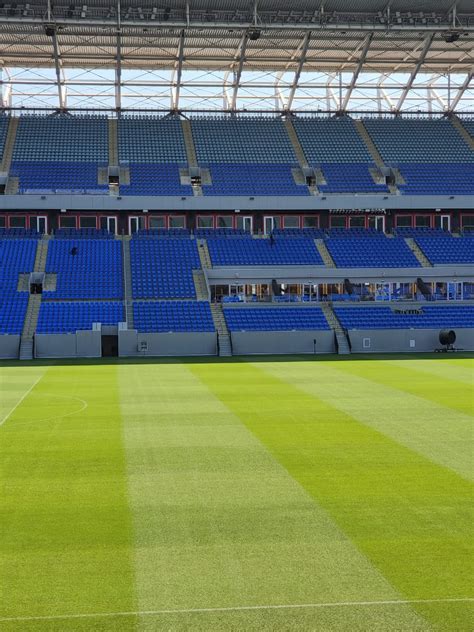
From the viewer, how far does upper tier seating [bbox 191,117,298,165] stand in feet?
243

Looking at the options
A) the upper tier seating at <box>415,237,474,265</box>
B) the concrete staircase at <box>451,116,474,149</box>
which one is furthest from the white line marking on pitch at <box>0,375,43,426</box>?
the concrete staircase at <box>451,116,474,149</box>

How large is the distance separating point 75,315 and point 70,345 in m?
3.65

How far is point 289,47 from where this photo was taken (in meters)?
67.9

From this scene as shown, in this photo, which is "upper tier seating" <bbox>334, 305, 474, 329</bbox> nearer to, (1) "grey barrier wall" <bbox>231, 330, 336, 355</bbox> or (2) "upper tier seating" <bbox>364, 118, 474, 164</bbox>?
(1) "grey barrier wall" <bbox>231, 330, 336, 355</bbox>

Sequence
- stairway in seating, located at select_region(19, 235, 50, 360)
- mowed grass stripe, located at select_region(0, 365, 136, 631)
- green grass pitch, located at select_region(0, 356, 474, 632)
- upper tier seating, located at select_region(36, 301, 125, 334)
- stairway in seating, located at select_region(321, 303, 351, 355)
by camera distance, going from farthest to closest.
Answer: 1. stairway in seating, located at select_region(321, 303, 351, 355)
2. upper tier seating, located at select_region(36, 301, 125, 334)
3. stairway in seating, located at select_region(19, 235, 50, 360)
4. mowed grass stripe, located at select_region(0, 365, 136, 631)
5. green grass pitch, located at select_region(0, 356, 474, 632)

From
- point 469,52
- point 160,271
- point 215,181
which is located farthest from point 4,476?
point 469,52

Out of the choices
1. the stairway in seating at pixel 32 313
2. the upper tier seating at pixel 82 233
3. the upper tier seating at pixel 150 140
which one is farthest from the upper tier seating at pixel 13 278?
the upper tier seating at pixel 150 140

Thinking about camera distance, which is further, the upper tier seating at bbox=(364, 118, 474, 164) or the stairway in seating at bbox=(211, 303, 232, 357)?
the upper tier seating at bbox=(364, 118, 474, 164)

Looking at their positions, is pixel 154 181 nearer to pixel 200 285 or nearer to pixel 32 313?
pixel 200 285

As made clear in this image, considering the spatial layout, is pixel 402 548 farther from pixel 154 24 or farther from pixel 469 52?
pixel 469 52

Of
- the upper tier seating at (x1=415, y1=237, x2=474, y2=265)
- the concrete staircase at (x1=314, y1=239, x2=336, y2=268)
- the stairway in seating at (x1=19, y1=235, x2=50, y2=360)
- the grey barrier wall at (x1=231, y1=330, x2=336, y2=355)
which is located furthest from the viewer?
the upper tier seating at (x1=415, y1=237, x2=474, y2=265)

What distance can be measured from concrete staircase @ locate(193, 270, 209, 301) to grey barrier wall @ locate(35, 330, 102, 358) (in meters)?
9.73

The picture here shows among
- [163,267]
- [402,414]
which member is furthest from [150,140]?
[402,414]

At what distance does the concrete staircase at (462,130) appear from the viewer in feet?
254
